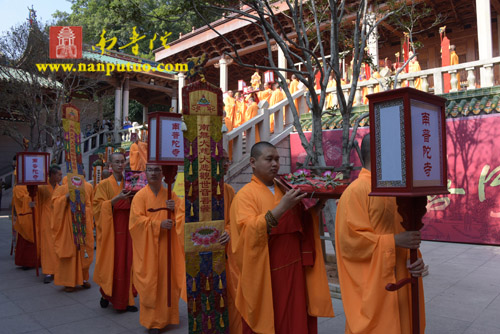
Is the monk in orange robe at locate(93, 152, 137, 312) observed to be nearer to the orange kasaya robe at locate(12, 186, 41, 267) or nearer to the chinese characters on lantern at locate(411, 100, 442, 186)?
the orange kasaya robe at locate(12, 186, 41, 267)

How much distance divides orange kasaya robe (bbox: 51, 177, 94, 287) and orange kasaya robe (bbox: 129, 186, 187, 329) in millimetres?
1649

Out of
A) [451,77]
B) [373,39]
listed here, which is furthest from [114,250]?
[373,39]

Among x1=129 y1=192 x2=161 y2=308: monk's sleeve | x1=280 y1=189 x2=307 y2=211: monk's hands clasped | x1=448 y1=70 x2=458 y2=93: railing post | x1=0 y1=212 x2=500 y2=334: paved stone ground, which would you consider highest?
x1=448 y1=70 x2=458 y2=93: railing post

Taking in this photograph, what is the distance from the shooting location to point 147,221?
3.78 metres

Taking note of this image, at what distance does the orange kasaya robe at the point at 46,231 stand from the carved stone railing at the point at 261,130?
3402 mm

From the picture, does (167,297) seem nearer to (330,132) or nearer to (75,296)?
(75,296)

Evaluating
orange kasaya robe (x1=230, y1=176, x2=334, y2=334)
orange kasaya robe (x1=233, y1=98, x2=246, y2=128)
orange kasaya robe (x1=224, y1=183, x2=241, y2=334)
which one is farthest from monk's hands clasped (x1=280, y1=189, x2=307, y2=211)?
orange kasaya robe (x1=233, y1=98, x2=246, y2=128)

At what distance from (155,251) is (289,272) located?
5.48 feet

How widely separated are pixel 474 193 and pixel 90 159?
13.7 metres

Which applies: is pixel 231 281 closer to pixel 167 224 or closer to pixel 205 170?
pixel 167 224

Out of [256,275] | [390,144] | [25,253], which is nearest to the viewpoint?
[390,144]

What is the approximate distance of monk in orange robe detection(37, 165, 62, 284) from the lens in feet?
18.2

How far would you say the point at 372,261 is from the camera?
6.99 ft

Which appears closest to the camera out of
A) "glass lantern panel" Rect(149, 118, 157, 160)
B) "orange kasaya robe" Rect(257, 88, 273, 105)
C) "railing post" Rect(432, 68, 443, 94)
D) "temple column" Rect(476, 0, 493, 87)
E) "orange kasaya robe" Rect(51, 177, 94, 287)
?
"glass lantern panel" Rect(149, 118, 157, 160)
